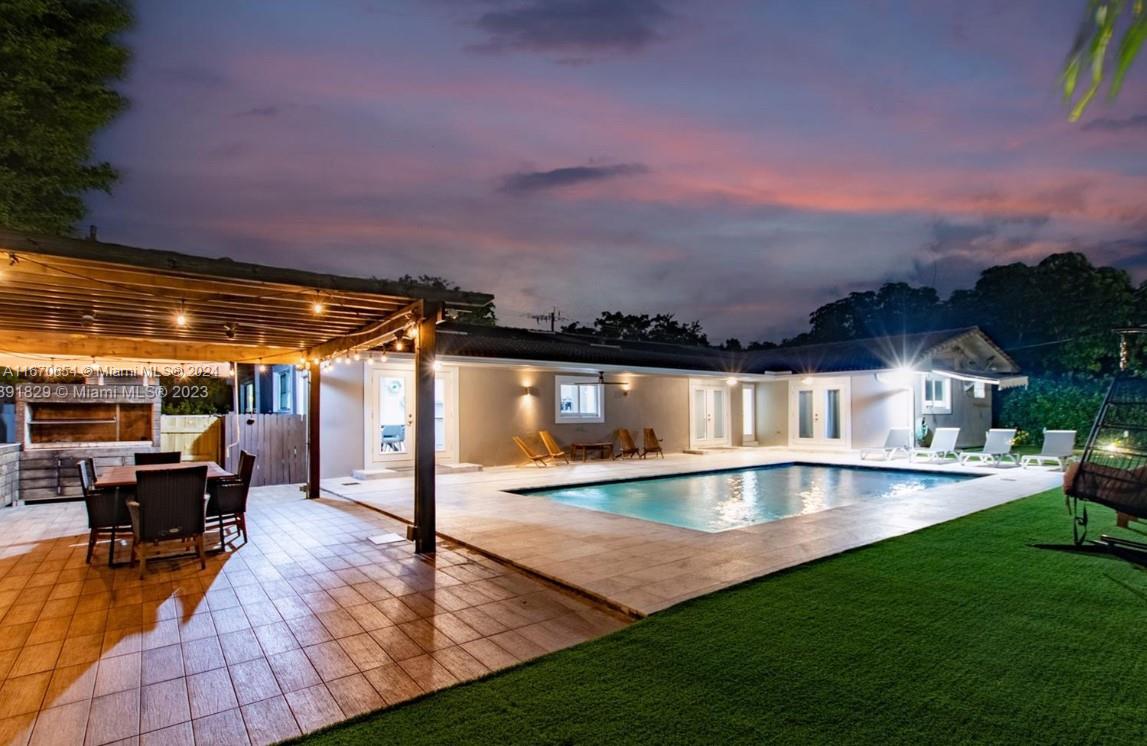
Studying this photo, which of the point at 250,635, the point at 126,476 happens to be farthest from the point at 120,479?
the point at 250,635

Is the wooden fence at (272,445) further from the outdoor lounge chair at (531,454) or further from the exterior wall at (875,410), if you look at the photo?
the exterior wall at (875,410)

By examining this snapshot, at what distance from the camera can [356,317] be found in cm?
703

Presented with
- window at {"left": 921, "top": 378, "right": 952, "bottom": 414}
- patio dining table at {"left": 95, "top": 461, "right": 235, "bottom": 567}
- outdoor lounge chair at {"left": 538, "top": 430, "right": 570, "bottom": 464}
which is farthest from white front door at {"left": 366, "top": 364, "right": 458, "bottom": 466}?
window at {"left": 921, "top": 378, "right": 952, "bottom": 414}

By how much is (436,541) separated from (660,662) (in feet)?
11.5

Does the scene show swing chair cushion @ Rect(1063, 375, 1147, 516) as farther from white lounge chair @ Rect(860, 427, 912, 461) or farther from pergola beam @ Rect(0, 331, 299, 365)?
pergola beam @ Rect(0, 331, 299, 365)

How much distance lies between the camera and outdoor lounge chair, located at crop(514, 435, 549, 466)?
13008 mm

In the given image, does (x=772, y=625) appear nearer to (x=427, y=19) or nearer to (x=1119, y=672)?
(x=1119, y=672)

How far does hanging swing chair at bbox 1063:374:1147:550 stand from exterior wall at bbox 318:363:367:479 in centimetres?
1046

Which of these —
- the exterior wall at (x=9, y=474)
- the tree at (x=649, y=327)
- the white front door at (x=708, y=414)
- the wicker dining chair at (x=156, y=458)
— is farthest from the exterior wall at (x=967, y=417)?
the tree at (x=649, y=327)

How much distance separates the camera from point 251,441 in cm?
1047

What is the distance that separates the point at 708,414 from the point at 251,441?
12.1 meters

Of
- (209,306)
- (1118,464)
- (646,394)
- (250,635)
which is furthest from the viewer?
(646,394)

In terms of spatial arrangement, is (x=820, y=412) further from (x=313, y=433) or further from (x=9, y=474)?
(x=9, y=474)

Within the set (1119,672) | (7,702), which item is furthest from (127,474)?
(1119,672)
